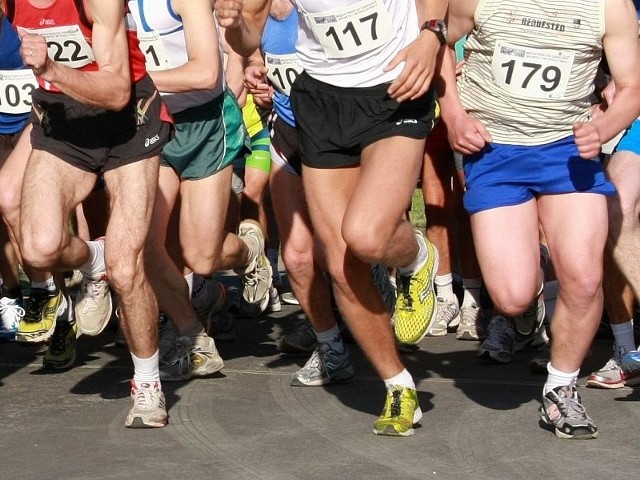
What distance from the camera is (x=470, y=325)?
27.5 ft

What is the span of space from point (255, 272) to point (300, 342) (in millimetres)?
1079

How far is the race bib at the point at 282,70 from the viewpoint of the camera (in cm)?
748

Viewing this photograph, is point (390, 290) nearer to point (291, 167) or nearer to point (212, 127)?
point (291, 167)

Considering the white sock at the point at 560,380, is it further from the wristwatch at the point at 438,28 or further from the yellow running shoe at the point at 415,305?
the wristwatch at the point at 438,28

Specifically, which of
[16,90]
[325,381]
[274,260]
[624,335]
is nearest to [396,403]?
[325,381]

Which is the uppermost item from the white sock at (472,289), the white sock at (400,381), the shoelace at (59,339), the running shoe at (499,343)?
the white sock at (400,381)

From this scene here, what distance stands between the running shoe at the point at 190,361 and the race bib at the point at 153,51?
1.42 metres

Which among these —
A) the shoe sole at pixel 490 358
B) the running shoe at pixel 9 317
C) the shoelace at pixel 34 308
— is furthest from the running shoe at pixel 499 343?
the running shoe at pixel 9 317

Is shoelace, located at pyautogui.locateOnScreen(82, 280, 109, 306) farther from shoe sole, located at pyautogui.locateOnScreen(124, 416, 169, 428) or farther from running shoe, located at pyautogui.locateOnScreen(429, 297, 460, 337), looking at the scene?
running shoe, located at pyautogui.locateOnScreen(429, 297, 460, 337)

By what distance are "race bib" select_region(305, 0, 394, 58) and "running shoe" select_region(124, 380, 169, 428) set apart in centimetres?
169

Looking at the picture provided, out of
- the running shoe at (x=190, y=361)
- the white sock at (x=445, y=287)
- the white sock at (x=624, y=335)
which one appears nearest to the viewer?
the white sock at (x=624, y=335)

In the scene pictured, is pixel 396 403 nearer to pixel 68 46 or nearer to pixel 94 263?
pixel 94 263

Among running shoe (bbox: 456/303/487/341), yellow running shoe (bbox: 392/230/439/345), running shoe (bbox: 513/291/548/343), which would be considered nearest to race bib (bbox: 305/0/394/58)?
yellow running shoe (bbox: 392/230/439/345)

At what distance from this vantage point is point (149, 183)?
252 inches
